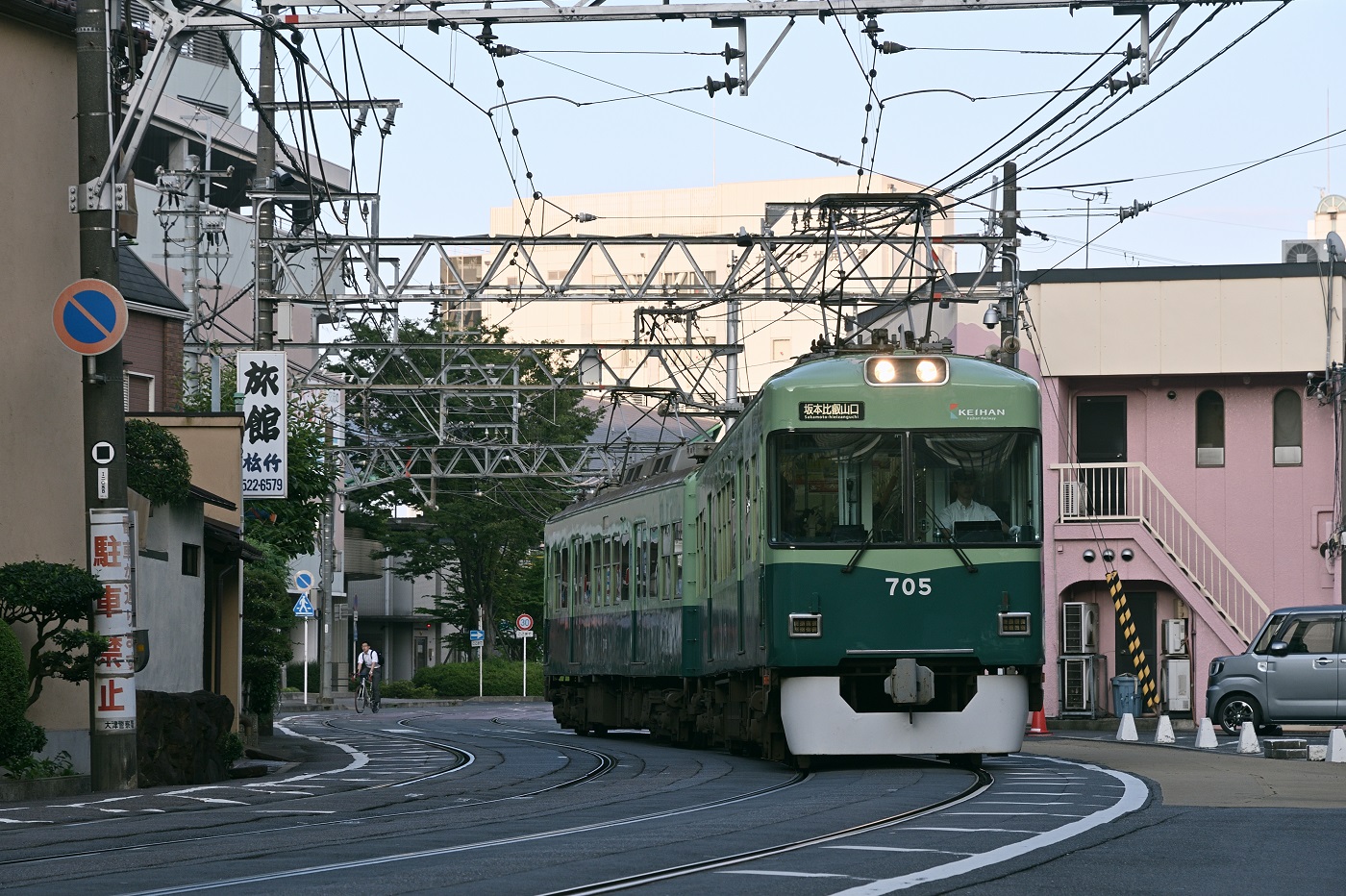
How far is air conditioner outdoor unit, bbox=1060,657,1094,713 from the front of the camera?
3180cm

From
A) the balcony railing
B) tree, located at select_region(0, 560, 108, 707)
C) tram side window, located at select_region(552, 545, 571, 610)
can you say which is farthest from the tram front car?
the balcony railing

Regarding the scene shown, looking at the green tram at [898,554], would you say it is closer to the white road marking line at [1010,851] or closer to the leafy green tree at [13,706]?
the white road marking line at [1010,851]

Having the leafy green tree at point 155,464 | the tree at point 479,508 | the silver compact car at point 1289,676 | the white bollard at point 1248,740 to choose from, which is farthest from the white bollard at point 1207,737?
the tree at point 479,508

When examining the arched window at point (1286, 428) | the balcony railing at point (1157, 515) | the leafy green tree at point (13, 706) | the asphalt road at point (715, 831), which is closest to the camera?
the asphalt road at point (715, 831)

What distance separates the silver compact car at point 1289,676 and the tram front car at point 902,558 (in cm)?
1017

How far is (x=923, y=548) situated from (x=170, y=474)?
309 inches

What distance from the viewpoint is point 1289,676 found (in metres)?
25.1

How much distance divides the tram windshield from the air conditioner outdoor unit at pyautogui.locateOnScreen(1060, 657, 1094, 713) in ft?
54.9

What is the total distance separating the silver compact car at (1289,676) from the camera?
24750 mm

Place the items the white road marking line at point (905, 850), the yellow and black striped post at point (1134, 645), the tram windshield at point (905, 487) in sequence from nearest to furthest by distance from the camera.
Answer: the white road marking line at point (905, 850)
the tram windshield at point (905, 487)
the yellow and black striped post at point (1134, 645)

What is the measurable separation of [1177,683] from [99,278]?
20.3 meters

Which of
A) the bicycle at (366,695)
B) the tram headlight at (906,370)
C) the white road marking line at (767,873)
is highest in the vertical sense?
the tram headlight at (906,370)

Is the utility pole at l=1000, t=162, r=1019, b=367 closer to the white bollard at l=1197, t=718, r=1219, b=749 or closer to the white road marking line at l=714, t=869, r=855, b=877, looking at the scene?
the white bollard at l=1197, t=718, r=1219, b=749

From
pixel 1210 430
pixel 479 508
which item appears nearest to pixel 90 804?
pixel 1210 430
